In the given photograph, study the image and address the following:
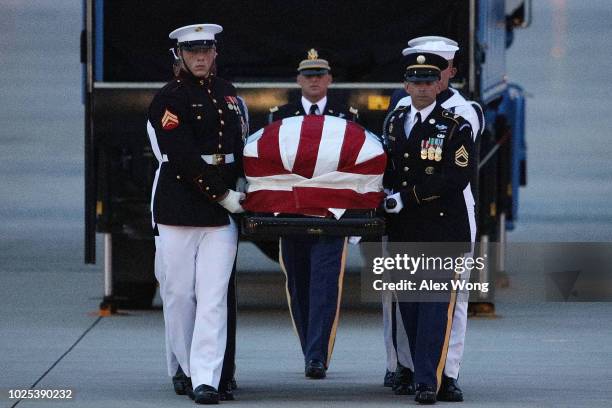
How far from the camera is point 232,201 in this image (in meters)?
9.34

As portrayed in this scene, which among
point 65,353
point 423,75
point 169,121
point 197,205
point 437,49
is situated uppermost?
point 437,49

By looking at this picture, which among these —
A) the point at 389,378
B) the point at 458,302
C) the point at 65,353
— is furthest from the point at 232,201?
the point at 65,353

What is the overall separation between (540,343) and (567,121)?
18865 mm

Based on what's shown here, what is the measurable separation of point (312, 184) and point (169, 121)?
29.0 inches

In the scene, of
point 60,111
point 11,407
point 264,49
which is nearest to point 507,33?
point 264,49

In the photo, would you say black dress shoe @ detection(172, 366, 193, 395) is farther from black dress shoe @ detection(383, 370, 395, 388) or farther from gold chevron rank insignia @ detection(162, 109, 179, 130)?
gold chevron rank insignia @ detection(162, 109, 179, 130)

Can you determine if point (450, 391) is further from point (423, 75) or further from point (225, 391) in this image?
point (423, 75)

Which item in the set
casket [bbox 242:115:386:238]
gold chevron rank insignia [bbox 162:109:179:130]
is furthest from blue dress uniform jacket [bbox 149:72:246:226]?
casket [bbox 242:115:386:238]

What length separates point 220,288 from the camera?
940cm

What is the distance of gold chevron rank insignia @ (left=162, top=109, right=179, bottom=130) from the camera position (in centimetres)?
932

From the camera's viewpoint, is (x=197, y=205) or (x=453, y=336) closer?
(x=197, y=205)

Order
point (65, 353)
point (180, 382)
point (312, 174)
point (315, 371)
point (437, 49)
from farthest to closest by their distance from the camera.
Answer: point (65, 353) < point (315, 371) < point (180, 382) < point (437, 49) < point (312, 174)

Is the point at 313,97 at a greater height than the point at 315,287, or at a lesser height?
greater

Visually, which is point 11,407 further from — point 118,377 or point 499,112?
point 499,112
